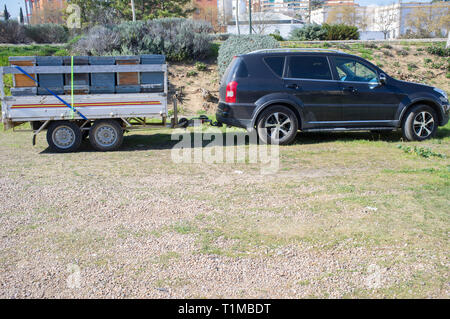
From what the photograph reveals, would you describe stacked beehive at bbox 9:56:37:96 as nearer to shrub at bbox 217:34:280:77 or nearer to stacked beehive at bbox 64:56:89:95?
stacked beehive at bbox 64:56:89:95

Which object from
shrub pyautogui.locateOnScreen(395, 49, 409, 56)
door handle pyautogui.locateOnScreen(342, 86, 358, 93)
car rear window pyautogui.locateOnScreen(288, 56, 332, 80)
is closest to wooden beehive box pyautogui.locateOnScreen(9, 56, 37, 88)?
car rear window pyautogui.locateOnScreen(288, 56, 332, 80)

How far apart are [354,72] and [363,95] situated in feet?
1.85

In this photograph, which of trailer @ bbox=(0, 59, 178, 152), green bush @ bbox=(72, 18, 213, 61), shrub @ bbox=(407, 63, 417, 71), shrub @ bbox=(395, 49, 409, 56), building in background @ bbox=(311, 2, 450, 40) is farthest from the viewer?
building in background @ bbox=(311, 2, 450, 40)

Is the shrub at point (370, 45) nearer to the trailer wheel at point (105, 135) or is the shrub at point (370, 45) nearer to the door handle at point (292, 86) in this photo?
the door handle at point (292, 86)

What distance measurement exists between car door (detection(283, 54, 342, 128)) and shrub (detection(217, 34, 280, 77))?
846 centimetres

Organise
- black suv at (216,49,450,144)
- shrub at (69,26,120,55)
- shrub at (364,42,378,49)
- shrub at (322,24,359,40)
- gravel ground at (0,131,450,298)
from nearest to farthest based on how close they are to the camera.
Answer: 1. gravel ground at (0,131,450,298)
2. black suv at (216,49,450,144)
3. shrub at (69,26,120,55)
4. shrub at (364,42,378,49)
5. shrub at (322,24,359,40)

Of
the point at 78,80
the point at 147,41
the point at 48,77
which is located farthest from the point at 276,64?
the point at 147,41

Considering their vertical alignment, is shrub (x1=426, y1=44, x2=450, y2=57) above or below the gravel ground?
above

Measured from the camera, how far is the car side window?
9992mm

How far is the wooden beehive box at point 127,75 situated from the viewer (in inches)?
367

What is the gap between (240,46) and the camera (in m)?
18.5

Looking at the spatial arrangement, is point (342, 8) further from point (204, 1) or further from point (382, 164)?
point (382, 164)
